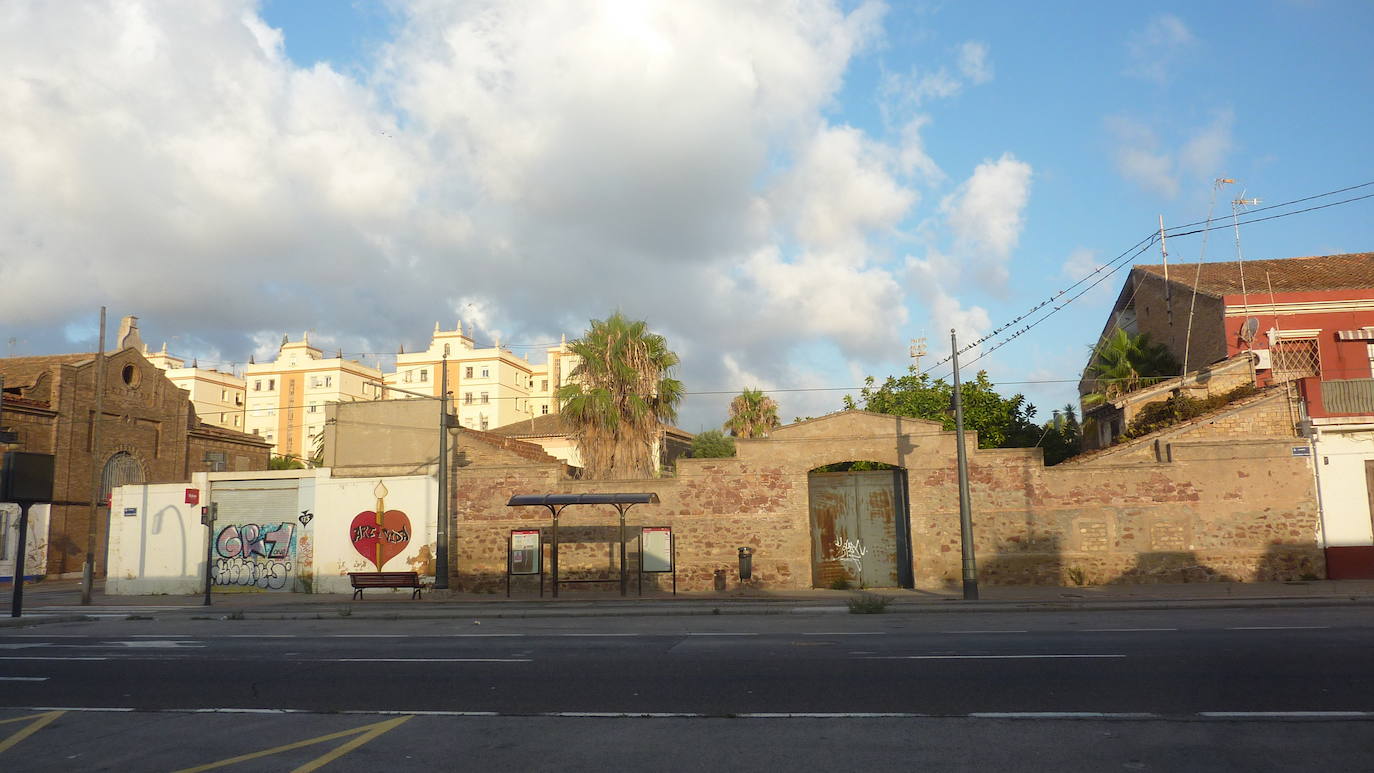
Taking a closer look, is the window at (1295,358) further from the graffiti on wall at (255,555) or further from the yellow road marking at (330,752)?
the graffiti on wall at (255,555)

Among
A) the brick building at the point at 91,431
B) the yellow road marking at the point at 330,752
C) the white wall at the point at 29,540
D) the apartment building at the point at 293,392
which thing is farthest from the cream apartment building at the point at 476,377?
the yellow road marking at the point at 330,752

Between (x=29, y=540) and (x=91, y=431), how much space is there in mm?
5949

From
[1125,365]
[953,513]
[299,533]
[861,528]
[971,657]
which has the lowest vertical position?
[971,657]

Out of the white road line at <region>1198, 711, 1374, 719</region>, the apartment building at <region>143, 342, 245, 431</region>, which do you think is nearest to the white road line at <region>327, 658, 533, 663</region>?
the white road line at <region>1198, 711, 1374, 719</region>

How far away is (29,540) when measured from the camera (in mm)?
35812

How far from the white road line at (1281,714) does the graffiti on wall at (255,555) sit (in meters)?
26.6

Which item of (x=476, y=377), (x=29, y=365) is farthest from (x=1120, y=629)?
(x=476, y=377)

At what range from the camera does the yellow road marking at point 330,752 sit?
676 centimetres

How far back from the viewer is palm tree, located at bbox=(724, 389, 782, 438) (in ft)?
153

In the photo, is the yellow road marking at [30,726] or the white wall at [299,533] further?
the white wall at [299,533]

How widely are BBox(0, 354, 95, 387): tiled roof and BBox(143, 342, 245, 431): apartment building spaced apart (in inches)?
2187

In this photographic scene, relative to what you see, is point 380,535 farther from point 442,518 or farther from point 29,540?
point 29,540

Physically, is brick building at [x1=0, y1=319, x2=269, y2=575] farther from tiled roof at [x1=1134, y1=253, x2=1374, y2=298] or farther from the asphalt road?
tiled roof at [x1=1134, y1=253, x2=1374, y2=298]

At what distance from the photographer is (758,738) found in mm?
7223
